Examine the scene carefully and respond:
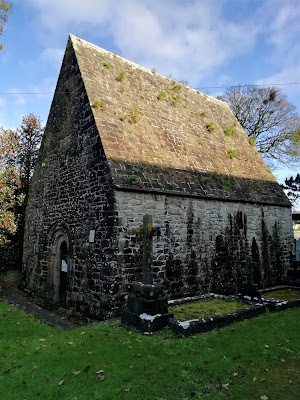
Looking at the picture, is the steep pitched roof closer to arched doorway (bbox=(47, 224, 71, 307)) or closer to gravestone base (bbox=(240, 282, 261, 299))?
gravestone base (bbox=(240, 282, 261, 299))

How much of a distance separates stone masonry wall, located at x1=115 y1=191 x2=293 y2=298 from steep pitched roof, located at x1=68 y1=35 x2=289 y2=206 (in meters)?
0.53

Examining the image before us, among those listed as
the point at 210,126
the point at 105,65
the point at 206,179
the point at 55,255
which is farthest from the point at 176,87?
the point at 55,255

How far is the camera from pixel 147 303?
723 cm

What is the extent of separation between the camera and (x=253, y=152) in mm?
16469

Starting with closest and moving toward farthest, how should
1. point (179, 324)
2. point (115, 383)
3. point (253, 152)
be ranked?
point (115, 383), point (179, 324), point (253, 152)

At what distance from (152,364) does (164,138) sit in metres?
8.43

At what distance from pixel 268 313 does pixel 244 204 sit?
17.4ft

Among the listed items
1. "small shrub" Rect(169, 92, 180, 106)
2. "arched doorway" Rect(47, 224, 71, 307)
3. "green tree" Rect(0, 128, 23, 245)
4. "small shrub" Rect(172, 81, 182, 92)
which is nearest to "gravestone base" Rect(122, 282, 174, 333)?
"arched doorway" Rect(47, 224, 71, 307)

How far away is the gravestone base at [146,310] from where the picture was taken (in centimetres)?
701

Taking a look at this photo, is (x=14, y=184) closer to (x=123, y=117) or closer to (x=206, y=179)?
(x=123, y=117)

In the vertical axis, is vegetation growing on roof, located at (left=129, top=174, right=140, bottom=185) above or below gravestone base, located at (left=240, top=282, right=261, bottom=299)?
above

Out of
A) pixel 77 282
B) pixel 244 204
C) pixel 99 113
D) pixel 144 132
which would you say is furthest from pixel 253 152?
pixel 77 282

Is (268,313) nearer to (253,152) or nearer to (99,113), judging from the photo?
(99,113)

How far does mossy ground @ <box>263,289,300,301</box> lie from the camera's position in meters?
10.8
